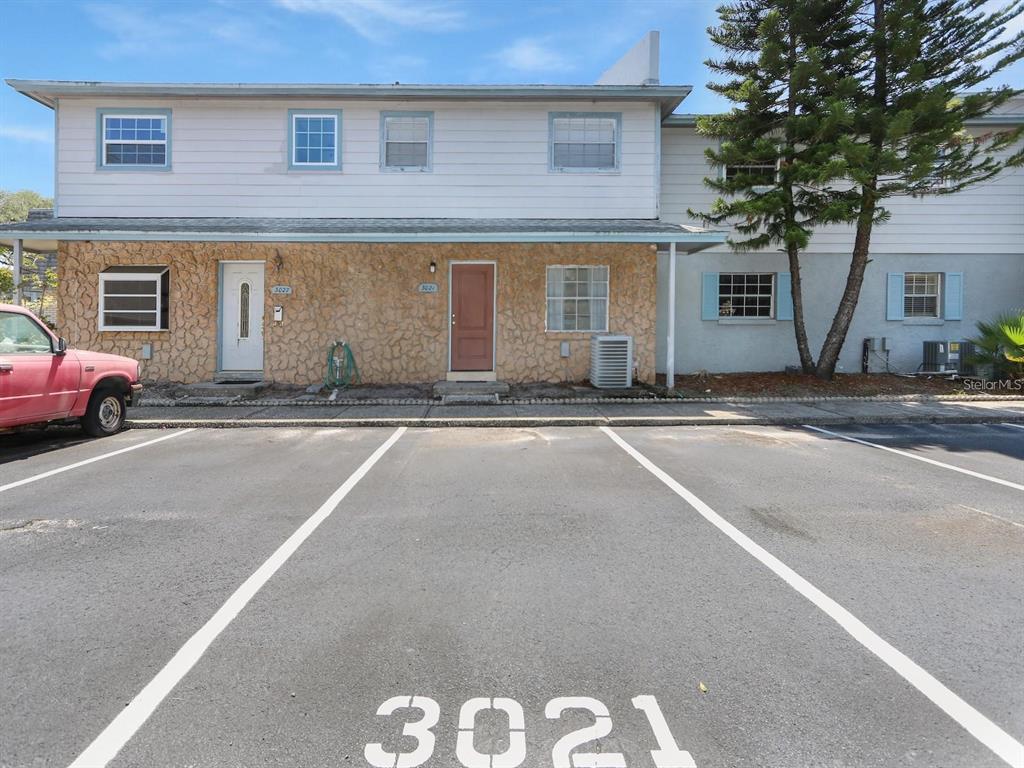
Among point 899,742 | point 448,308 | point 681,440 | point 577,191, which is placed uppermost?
point 577,191

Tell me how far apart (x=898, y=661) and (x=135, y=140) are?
53.1ft

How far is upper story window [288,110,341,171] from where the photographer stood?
45.4 ft

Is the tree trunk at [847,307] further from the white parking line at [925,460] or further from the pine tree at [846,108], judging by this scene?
the white parking line at [925,460]

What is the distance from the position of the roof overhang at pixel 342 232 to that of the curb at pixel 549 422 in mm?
3832

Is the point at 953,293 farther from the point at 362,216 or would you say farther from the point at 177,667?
the point at 177,667

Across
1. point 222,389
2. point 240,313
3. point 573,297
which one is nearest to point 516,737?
point 222,389

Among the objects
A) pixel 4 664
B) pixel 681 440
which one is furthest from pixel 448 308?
pixel 4 664

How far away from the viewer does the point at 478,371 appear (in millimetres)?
13875

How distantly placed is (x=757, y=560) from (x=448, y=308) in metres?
10.3

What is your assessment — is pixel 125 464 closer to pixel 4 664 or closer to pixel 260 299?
pixel 4 664

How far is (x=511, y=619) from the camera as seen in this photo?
3434 mm

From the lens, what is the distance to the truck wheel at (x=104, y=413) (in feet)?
28.8

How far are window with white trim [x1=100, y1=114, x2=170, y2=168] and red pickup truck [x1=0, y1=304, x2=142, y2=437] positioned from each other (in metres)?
6.79

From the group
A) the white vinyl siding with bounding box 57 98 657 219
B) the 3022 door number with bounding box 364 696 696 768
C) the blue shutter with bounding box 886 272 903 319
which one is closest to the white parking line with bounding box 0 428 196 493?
the 3022 door number with bounding box 364 696 696 768
